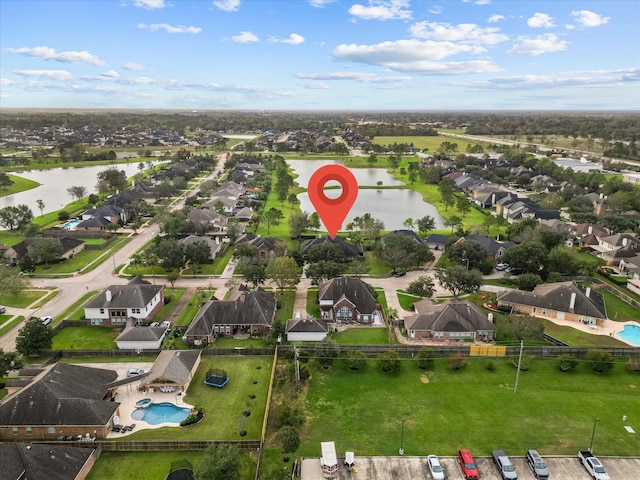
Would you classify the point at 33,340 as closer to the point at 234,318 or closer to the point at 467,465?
the point at 234,318

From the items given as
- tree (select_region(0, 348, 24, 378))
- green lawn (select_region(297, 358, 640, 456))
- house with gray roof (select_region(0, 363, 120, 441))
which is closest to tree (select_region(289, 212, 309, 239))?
green lawn (select_region(297, 358, 640, 456))

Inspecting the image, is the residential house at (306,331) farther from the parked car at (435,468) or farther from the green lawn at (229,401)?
the parked car at (435,468)

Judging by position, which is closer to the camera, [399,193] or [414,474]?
[414,474]

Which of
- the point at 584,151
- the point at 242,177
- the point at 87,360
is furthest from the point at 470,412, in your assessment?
the point at 584,151

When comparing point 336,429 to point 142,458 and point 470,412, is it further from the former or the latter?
point 142,458

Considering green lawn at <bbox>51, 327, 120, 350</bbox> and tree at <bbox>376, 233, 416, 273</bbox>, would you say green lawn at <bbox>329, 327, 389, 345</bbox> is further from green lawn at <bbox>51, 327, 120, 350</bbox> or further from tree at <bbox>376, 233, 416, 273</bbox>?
green lawn at <bbox>51, 327, 120, 350</bbox>

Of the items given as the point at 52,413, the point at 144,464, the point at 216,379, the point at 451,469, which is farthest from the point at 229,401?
the point at 451,469
